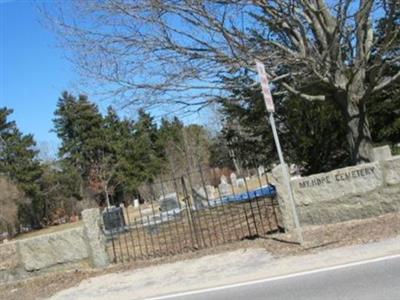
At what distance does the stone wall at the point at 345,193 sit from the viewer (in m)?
10.7

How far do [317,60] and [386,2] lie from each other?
6.46ft

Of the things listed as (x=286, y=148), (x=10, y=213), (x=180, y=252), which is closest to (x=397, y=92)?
(x=286, y=148)

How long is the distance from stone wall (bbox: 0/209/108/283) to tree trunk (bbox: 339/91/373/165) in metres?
6.08

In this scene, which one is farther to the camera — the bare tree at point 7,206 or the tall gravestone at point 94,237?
the bare tree at point 7,206

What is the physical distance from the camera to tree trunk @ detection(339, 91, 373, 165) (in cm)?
1351

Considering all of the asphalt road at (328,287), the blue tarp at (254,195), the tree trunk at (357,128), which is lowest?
the asphalt road at (328,287)

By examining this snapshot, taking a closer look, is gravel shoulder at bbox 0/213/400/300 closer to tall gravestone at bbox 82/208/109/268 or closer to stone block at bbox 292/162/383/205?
tall gravestone at bbox 82/208/109/268

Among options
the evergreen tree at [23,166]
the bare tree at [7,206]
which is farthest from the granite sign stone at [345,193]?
the evergreen tree at [23,166]

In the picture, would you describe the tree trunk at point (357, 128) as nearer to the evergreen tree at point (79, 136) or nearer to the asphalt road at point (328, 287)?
the asphalt road at point (328, 287)

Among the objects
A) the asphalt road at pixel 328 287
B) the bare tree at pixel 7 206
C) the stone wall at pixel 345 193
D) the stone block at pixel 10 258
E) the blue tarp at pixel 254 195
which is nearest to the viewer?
the asphalt road at pixel 328 287

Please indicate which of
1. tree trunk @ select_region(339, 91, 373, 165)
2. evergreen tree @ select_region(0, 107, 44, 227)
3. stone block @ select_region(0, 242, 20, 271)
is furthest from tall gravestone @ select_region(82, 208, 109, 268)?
evergreen tree @ select_region(0, 107, 44, 227)

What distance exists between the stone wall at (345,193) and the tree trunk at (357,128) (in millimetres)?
2833

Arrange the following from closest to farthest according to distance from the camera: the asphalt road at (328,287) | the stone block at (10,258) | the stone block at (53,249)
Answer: the asphalt road at (328,287), the stone block at (53,249), the stone block at (10,258)

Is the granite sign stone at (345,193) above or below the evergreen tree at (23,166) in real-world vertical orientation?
below
